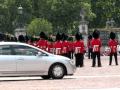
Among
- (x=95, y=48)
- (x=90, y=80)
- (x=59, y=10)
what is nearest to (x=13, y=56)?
(x=90, y=80)

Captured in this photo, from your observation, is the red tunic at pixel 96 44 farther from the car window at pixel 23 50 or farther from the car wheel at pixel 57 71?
the car window at pixel 23 50

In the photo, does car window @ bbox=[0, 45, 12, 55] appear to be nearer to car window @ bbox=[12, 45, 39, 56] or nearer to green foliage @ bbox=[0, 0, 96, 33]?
car window @ bbox=[12, 45, 39, 56]

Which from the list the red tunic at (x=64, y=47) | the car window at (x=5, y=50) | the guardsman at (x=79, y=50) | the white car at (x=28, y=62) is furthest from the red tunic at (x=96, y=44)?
the car window at (x=5, y=50)

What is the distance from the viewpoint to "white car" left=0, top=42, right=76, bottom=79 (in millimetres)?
23156

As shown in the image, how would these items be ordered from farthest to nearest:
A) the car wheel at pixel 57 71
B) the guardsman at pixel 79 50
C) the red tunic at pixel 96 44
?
the guardsman at pixel 79 50 → the red tunic at pixel 96 44 → the car wheel at pixel 57 71

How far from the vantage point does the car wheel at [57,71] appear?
2381 centimetres

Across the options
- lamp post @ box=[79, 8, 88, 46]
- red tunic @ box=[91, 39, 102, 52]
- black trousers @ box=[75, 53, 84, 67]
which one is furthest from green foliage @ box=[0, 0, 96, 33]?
red tunic @ box=[91, 39, 102, 52]

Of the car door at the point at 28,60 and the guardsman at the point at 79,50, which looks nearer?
the car door at the point at 28,60

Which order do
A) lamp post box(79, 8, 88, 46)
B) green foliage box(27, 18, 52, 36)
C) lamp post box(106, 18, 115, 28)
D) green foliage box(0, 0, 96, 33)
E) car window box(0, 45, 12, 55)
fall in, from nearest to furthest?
car window box(0, 45, 12, 55) < lamp post box(79, 8, 88, 46) < green foliage box(27, 18, 52, 36) < green foliage box(0, 0, 96, 33) < lamp post box(106, 18, 115, 28)

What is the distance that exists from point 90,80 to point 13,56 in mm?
2962

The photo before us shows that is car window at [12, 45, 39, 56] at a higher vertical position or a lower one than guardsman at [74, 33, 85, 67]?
higher

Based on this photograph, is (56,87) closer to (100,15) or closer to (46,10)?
(46,10)

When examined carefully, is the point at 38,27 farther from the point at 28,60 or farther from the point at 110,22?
the point at 28,60

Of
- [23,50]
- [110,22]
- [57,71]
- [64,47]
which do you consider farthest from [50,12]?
[23,50]
